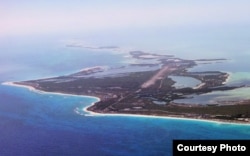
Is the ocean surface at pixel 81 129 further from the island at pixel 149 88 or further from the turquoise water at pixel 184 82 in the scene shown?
the turquoise water at pixel 184 82

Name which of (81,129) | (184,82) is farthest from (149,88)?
(81,129)

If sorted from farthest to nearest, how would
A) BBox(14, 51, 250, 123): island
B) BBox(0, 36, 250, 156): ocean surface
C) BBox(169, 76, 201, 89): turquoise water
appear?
BBox(169, 76, 201, 89): turquoise water
BBox(14, 51, 250, 123): island
BBox(0, 36, 250, 156): ocean surface

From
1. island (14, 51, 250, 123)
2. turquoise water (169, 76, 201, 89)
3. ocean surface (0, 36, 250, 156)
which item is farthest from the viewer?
turquoise water (169, 76, 201, 89)

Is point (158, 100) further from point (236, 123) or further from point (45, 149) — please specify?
point (45, 149)

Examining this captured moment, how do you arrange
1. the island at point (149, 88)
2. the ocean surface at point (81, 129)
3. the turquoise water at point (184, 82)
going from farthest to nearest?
the turquoise water at point (184, 82) → the island at point (149, 88) → the ocean surface at point (81, 129)

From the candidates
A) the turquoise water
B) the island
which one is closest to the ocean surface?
the island

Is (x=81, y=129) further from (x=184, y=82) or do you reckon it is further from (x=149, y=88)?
(x=184, y=82)

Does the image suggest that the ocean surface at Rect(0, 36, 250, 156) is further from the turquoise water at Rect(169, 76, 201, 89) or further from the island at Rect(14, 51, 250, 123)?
the turquoise water at Rect(169, 76, 201, 89)

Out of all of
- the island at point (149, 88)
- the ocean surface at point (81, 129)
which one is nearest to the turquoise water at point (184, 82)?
the island at point (149, 88)
